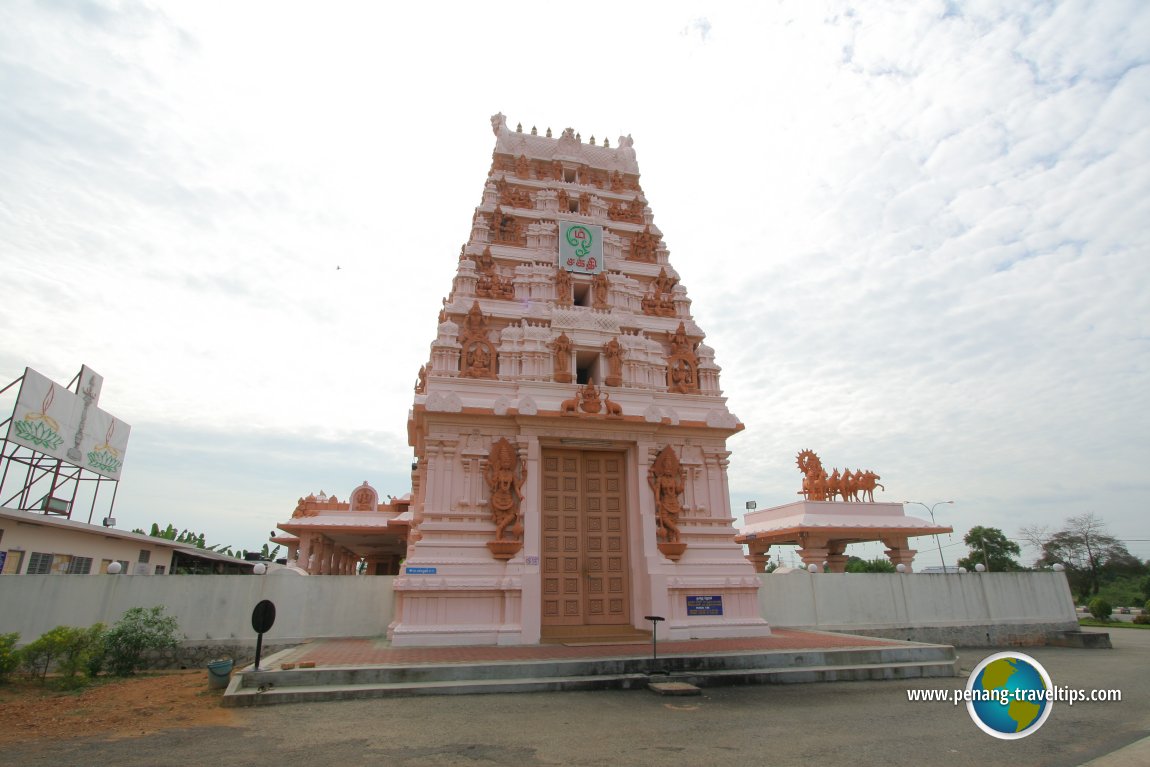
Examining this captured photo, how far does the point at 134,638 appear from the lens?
37.5 feet

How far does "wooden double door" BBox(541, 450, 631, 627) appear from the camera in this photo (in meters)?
14.2

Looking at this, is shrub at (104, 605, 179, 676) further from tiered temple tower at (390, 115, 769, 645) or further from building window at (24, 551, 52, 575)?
building window at (24, 551, 52, 575)

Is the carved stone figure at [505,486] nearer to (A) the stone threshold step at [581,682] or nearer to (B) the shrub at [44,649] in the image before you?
(A) the stone threshold step at [581,682]

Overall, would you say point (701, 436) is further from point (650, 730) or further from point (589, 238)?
point (650, 730)

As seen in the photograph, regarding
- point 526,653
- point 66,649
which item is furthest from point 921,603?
point 66,649

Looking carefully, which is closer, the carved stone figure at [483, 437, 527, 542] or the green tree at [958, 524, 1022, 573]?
the carved stone figure at [483, 437, 527, 542]

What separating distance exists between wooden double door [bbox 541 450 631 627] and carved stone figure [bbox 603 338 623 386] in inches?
79.0

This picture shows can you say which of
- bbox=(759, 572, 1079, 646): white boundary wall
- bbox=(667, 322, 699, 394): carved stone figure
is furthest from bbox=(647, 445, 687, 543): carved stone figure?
bbox=(759, 572, 1079, 646): white boundary wall

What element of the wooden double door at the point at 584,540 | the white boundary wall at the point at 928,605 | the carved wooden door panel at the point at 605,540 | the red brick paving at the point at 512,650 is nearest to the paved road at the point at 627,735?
the red brick paving at the point at 512,650

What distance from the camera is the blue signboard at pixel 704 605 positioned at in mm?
14172

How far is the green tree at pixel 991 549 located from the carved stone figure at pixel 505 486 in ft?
186

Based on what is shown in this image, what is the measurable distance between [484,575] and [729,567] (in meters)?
6.12

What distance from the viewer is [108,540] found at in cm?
2077

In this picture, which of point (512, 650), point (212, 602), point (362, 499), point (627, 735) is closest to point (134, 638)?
point (212, 602)
